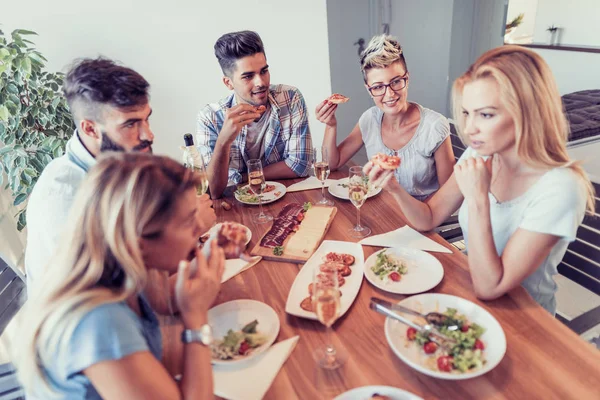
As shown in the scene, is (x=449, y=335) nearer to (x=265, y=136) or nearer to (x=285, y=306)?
(x=285, y=306)

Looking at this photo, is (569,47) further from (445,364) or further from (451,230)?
(445,364)

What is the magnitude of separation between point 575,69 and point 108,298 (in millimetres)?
5580

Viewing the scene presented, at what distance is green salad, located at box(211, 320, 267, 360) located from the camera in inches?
40.6

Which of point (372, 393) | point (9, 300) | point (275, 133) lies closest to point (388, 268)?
point (372, 393)

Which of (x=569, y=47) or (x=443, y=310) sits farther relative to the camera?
(x=569, y=47)

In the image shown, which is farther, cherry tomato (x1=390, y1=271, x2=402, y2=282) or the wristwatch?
cherry tomato (x1=390, y1=271, x2=402, y2=282)

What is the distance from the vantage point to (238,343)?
1056 millimetres

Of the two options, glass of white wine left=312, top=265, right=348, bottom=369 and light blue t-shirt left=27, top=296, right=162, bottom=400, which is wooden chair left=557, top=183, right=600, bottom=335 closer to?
glass of white wine left=312, top=265, right=348, bottom=369

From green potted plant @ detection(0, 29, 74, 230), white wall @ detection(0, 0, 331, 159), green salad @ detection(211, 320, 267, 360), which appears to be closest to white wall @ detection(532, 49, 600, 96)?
white wall @ detection(0, 0, 331, 159)

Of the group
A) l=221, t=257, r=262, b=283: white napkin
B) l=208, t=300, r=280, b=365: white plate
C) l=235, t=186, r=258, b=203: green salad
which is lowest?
l=235, t=186, r=258, b=203: green salad

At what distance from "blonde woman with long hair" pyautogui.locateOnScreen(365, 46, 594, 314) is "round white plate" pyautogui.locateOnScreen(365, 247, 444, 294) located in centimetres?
13

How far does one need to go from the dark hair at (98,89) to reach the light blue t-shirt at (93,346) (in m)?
0.86

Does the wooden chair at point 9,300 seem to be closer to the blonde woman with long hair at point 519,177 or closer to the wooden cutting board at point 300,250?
the wooden cutting board at point 300,250

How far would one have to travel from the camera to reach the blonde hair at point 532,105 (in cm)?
120
